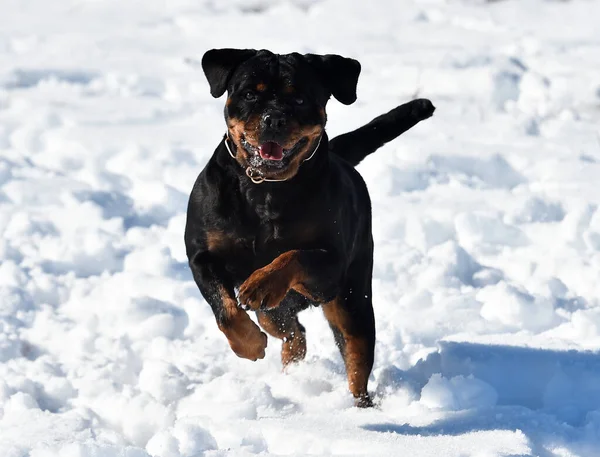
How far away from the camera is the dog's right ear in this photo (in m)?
3.97

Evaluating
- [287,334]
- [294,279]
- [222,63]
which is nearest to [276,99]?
[222,63]

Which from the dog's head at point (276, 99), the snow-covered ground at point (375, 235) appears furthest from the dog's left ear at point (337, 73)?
the snow-covered ground at point (375, 235)

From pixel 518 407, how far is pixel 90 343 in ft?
6.50

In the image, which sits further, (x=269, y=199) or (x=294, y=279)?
(x=269, y=199)

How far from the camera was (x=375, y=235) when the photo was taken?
6.30 meters

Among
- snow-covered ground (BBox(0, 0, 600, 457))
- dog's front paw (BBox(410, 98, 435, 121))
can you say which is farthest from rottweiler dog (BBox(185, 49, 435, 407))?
dog's front paw (BBox(410, 98, 435, 121))

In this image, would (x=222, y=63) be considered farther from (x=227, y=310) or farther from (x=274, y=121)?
(x=227, y=310)

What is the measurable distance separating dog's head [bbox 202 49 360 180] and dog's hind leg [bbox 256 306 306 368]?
104 centimetres

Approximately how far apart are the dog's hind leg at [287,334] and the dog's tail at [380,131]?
0.81m

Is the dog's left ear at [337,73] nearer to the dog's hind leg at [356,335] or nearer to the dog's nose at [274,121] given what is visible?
the dog's nose at [274,121]

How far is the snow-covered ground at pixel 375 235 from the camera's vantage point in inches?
155

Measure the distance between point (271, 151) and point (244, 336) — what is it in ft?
2.21

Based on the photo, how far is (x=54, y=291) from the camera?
5371 millimetres

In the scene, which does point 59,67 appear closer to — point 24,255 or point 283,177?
point 24,255
